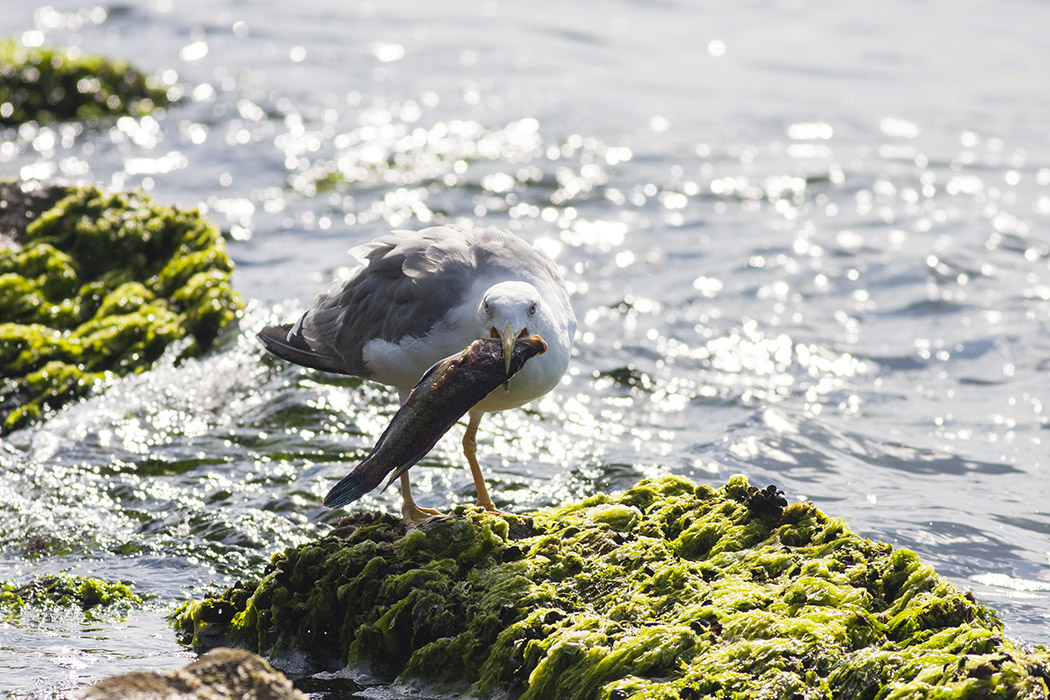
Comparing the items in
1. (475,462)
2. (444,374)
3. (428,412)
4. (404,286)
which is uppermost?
(404,286)

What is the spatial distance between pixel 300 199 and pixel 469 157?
2290mm

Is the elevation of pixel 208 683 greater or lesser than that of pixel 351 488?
lesser

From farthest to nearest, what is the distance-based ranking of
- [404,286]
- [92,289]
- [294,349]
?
[92,289] → [294,349] → [404,286]

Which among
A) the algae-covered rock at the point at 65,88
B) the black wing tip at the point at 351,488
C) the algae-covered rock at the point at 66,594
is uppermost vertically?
the algae-covered rock at the point at 65,88

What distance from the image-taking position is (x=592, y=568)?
4.31m

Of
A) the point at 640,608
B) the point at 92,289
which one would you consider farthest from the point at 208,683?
the point at 92,289

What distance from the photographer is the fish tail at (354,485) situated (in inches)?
164

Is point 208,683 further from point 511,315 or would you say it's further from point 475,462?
point 475,462

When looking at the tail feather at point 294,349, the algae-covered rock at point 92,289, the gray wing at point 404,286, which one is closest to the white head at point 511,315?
the gray wing at point 404,286

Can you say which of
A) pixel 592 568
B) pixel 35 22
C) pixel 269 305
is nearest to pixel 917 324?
pixel 269 305

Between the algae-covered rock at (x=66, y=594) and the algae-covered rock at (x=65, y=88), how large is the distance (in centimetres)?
1121

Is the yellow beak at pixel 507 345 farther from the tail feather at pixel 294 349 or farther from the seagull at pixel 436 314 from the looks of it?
the tail feather at pixel 294 349

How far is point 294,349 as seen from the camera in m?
6.05

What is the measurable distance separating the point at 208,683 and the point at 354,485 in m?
1.20
